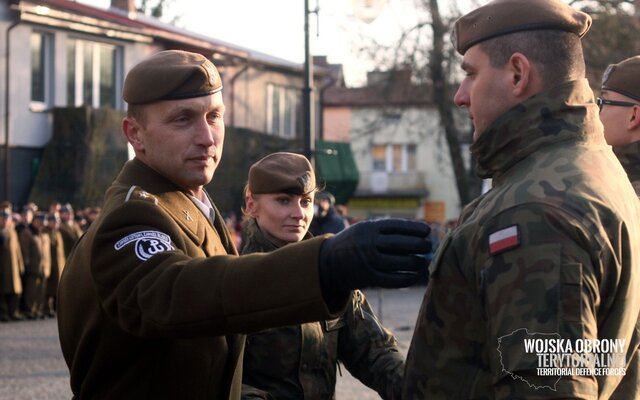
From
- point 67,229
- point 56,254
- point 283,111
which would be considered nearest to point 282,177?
point 56,254

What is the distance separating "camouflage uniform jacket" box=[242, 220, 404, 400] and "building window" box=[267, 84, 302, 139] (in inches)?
1325

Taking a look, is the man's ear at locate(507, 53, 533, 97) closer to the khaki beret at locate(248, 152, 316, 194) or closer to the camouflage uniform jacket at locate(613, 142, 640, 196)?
the khaki beret at locate(248, 152, 316, 194)

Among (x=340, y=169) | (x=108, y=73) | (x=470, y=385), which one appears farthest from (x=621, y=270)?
(x=340, y=169)

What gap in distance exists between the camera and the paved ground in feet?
37.4

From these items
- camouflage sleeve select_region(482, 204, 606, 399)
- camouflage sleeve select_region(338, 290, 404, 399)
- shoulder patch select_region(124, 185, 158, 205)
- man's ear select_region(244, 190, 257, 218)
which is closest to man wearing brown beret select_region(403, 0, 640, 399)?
camouflage sleeve select_region(482, 204, 606, 399)

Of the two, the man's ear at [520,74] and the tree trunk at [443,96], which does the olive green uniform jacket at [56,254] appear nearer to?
the tree trunk at [443,96]

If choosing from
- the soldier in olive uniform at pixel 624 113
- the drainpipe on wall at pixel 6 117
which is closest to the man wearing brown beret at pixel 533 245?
the soldier in olive uniform at pixel 624 113

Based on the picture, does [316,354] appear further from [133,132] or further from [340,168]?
[340,168]

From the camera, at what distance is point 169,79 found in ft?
11.6

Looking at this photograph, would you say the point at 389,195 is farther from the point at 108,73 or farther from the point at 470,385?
the point at 470,385

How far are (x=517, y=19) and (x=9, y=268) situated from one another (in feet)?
58.4

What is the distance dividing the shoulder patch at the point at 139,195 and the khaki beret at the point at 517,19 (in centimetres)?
104

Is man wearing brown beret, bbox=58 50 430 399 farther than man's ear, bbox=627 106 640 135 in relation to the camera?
No

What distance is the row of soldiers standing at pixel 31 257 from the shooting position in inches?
782
